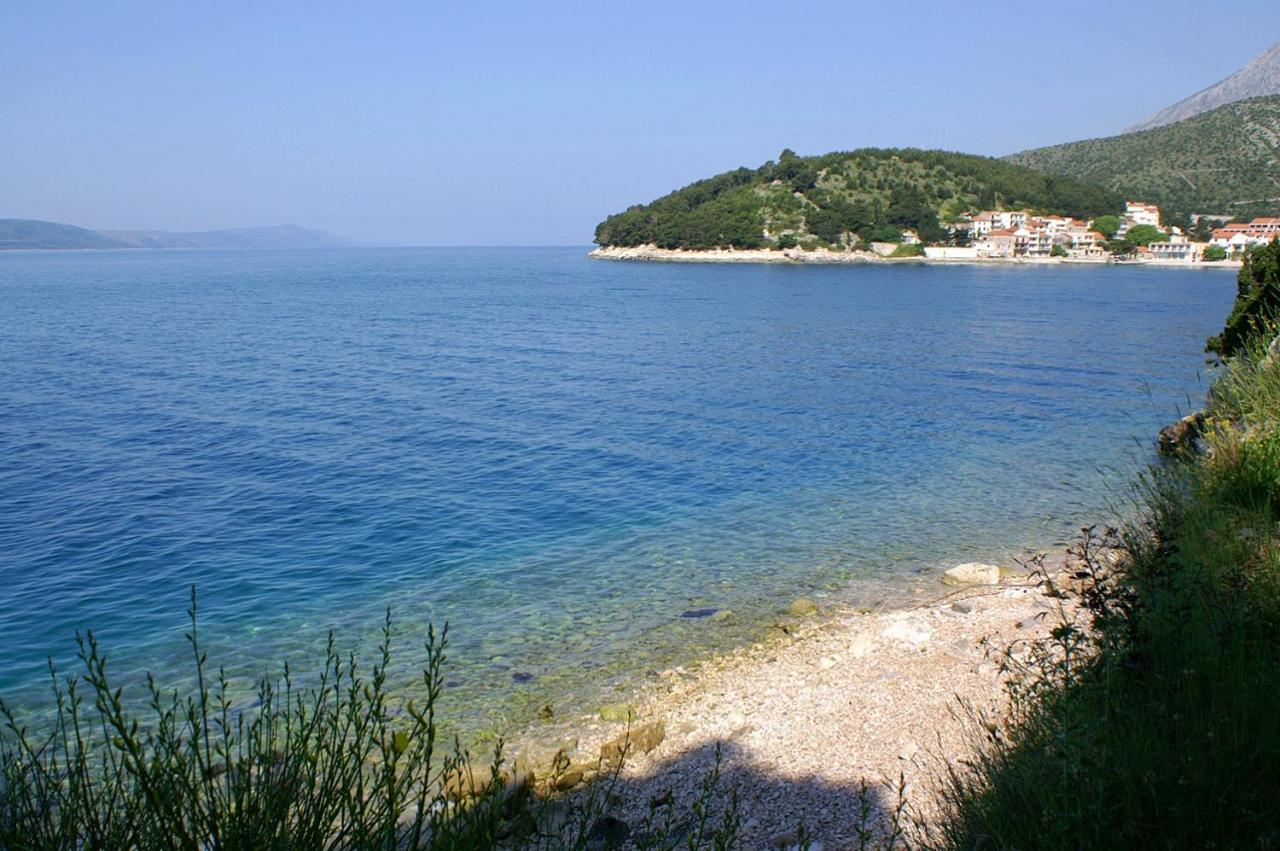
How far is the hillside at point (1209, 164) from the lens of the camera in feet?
492

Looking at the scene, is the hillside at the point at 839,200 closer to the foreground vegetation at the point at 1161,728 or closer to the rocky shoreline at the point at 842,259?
the rocky shoreline at the point at 842,259

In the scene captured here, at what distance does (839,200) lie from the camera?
150250 millimetres

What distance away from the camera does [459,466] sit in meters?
18.8

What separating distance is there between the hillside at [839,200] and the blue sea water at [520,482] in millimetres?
103432

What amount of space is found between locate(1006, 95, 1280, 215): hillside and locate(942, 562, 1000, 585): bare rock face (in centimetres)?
16750

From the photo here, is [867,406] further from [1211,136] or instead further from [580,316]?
[1211,136]

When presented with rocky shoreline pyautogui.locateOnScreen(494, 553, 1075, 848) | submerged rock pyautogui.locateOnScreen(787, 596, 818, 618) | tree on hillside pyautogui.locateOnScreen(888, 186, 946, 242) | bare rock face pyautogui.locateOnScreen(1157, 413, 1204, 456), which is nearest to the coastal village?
tree on hillside pyautogui.locateOnScreen(888, 186, 946, 242)

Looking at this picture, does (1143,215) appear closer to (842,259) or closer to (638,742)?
(842,259)

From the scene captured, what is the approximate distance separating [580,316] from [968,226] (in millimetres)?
113062

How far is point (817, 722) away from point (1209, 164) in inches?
7750

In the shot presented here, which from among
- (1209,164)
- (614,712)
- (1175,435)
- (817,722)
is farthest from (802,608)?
(1209,164)

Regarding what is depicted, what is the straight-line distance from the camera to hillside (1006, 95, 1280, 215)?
15000 centimetres

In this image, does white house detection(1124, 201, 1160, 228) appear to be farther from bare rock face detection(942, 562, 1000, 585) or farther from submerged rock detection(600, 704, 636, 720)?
submerged rock detection(600, 704, 636, 720)

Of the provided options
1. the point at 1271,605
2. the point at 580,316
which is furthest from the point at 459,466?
the point at 580,316
